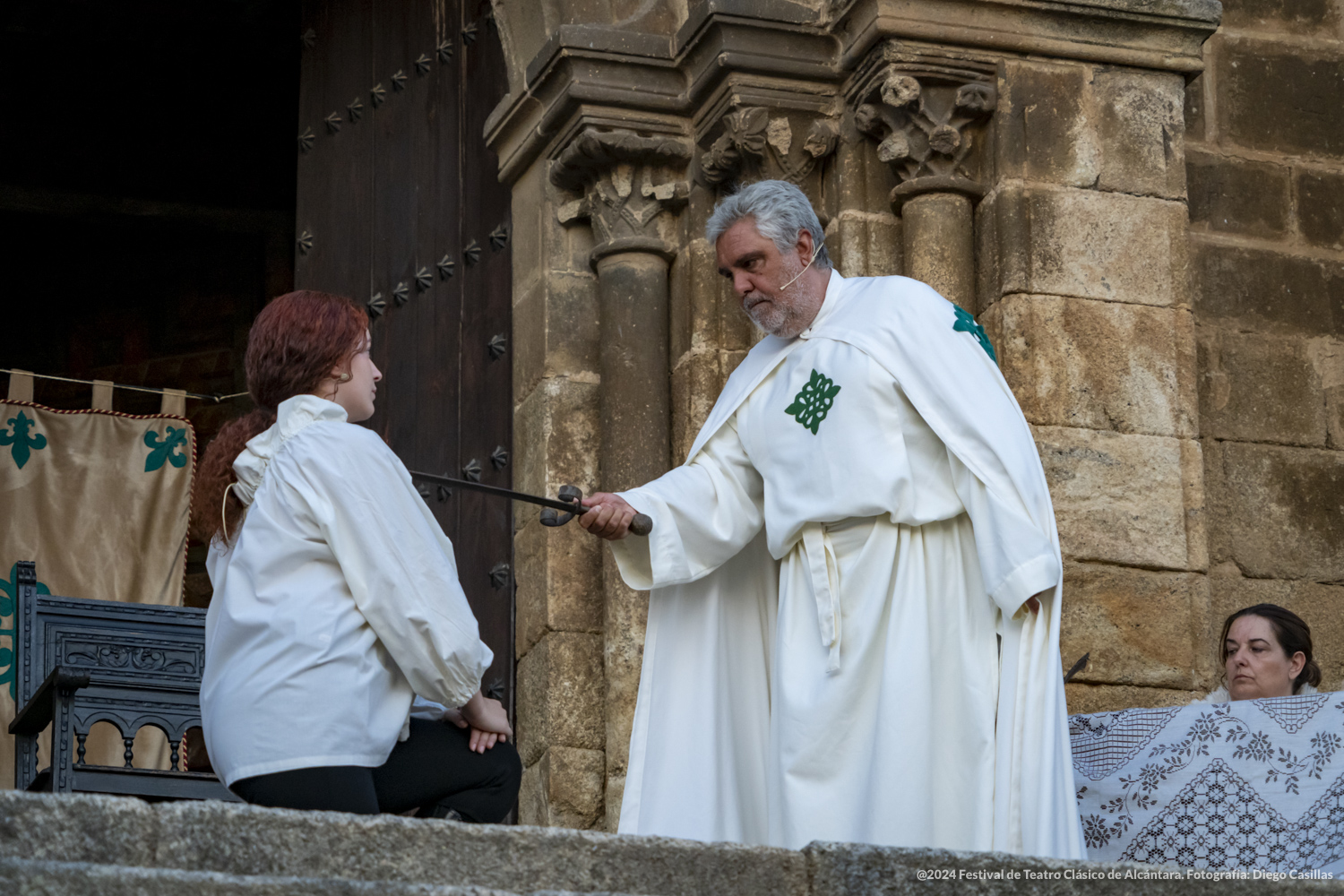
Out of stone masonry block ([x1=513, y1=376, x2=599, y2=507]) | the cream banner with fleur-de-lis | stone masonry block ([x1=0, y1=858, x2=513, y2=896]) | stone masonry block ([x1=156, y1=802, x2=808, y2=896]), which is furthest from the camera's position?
the cream banner with fleur-de-lis

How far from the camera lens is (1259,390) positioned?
5559 millimetres

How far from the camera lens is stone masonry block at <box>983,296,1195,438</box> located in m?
4.94

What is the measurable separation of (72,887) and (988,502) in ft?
7.09

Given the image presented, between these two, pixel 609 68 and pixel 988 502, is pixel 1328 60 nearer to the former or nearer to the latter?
pixel 609 68

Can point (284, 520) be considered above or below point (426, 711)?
above

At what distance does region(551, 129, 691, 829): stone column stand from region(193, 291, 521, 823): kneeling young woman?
2105mm

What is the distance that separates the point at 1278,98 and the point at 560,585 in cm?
250

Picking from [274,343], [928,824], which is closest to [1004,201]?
[928,824]

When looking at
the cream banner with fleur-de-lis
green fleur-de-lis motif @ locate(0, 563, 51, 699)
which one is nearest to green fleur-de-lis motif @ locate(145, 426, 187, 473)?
the cream banner with fleur-de-lis

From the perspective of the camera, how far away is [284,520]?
311cm

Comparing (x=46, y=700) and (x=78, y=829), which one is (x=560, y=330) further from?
(x=78, y=829)

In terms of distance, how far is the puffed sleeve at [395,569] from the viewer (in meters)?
3.06

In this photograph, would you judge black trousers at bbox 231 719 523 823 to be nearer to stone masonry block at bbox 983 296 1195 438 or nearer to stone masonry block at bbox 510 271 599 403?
stone masonry block at bbox 983 296 1195 438

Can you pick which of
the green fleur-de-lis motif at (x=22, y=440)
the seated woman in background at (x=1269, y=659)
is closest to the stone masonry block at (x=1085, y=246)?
the seated woman in background at (x=1269, y=659)
